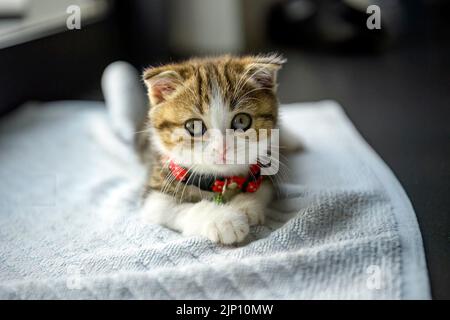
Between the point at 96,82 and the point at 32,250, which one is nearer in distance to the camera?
the point at 32,250

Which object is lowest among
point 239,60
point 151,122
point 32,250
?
point 32,250

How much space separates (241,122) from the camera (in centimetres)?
96

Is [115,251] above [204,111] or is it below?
below

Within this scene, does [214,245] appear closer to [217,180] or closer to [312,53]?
[217,180]

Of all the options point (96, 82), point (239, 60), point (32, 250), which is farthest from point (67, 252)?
point (96, 82)

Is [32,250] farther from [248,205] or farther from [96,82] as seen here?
[96,82]

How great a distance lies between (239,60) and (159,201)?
0.38 metres

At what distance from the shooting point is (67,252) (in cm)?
98

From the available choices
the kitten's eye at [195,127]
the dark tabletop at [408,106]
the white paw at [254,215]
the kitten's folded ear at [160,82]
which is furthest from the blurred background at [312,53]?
the kitten's folded ear at [160,82]

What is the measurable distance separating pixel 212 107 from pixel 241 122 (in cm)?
7

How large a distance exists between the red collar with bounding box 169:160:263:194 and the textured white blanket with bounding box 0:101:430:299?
88mm

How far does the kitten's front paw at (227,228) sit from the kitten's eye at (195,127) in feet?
0.57
